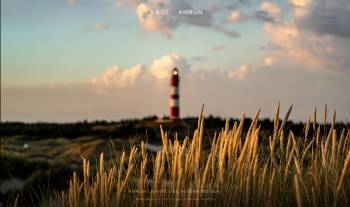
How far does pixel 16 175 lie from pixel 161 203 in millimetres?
7360

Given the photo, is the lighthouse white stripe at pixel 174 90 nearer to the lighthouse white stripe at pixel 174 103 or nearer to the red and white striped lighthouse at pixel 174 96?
the red and white striped lighthouse at pixel 174 96

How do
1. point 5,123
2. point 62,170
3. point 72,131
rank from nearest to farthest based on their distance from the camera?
point 62,170, point 72,131, point 5,123

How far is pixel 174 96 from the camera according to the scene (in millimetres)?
20250

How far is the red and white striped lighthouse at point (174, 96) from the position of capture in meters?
20.1

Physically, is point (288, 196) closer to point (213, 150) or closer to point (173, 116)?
point (213, 150)

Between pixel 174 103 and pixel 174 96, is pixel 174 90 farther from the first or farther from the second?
pixel 174 103

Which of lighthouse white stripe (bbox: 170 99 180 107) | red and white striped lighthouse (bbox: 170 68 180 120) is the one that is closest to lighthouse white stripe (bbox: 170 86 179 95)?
red and white striped lighthouse (bbox: 170 68 180 120)

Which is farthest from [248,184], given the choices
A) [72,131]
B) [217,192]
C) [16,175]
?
[72,131]

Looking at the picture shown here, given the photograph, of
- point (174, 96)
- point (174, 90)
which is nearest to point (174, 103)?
point (174, 96)

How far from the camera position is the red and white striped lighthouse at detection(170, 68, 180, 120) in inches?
792

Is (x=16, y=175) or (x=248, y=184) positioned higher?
(x=248, y=184)

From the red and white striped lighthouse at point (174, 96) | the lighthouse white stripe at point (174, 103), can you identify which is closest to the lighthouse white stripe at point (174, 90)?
the red and white striped lighthouse at point (174, 96)

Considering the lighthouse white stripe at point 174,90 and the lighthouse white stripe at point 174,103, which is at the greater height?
the lighthouse white stripe at point 174,90

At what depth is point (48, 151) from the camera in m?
13.0
